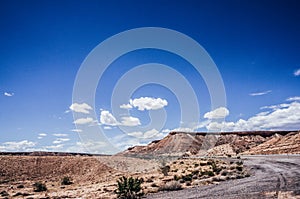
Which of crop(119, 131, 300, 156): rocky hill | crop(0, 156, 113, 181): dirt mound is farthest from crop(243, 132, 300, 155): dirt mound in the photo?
crop(0, 156, 113, 181): dirt mound

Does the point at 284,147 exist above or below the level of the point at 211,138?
below

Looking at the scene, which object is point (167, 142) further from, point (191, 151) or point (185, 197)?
point (185, 197)

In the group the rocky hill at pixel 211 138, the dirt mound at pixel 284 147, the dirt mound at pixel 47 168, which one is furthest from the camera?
the rocky hill at pixel 211 138

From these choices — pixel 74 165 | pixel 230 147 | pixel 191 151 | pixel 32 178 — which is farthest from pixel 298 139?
pixel 32 178

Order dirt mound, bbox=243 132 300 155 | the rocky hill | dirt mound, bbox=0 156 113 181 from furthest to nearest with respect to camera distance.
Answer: the rocky hill → dirt mound, bbox=243 132 300 155 → dirt mound, bbox=0 156 113 181

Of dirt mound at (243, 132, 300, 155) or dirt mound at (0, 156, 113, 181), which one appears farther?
dirt mound at (243, 132, 300, 155)

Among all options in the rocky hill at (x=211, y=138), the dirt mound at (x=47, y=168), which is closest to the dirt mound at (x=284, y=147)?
the rocky hill at (x=211, y=138)

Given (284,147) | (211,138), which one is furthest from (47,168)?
(211,138)

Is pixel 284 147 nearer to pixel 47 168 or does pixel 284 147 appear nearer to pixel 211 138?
pixel 47 168

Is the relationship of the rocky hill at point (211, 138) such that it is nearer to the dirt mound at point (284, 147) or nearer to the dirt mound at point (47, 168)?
the dirt mound at point (284, 147)

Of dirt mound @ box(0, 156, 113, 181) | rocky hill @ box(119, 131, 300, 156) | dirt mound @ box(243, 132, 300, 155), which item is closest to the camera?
dirt mound @ box(0, 156, 113, 181)

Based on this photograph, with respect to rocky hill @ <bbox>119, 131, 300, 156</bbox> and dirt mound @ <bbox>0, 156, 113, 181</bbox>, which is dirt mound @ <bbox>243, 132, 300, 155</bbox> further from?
dirt mound @ <bbox>0, 156, 113, 181</bbox>

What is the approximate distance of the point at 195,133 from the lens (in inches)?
5635

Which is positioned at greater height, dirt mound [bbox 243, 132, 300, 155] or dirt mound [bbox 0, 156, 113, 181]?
dirt mound [bbox 243, 132, 300, 155]
